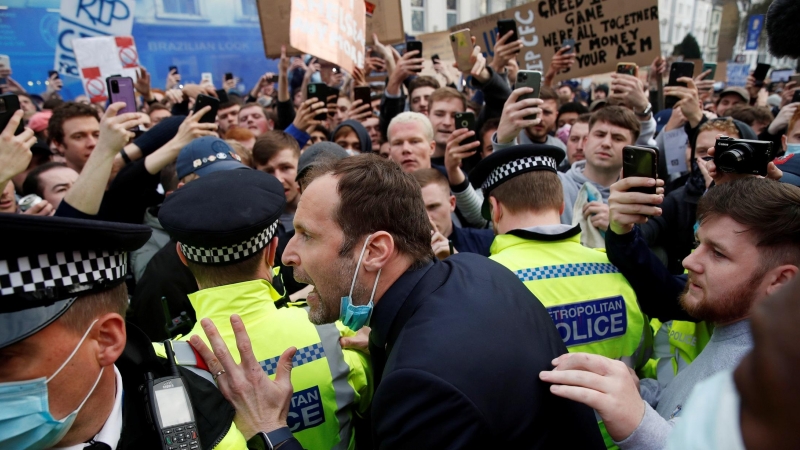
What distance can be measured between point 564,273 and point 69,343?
189cm

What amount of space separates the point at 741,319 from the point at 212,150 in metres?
3.08

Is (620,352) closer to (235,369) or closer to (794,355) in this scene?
(235,369)

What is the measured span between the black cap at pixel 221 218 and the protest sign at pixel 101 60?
5443 mm

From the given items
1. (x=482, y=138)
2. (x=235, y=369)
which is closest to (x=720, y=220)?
(x=235, y=369)

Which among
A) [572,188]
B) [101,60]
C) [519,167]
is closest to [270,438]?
[519,167]

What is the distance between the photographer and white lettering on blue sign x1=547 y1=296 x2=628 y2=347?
7.69 feet

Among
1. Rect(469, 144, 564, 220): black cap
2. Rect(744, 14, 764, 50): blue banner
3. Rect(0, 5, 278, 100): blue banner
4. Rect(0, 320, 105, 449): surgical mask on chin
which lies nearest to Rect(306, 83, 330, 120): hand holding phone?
Rect(469, 144, 564, 220): black cap

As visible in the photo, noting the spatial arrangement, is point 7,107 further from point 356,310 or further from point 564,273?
A: point 564,273

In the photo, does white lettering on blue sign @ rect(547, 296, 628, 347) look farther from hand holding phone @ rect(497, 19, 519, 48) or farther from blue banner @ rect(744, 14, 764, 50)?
blue banner @ rect(744, 14, 764, 50)

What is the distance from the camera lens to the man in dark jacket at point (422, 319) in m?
1.42

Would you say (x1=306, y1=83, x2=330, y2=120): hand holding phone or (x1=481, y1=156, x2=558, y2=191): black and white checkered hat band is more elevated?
(x1=306, y1=83, x2=330, y2=120): hand holding phone

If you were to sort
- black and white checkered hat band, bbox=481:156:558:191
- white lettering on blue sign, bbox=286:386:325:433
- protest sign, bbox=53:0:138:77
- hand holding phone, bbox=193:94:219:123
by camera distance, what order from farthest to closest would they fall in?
protest sign, bbox=53:0:138:77
hand holding phone, bbox=193:94:219:123
black and white checkered hat band, bbox=481:156:558:191
white lettering on blue sign, bbox=286:386:325:433

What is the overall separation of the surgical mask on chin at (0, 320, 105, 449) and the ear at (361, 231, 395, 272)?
911mm

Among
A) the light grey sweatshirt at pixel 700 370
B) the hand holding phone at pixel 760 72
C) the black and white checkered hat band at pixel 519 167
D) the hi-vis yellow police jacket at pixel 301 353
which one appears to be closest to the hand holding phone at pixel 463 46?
the black and white checkered hat band at pixel 519 167
